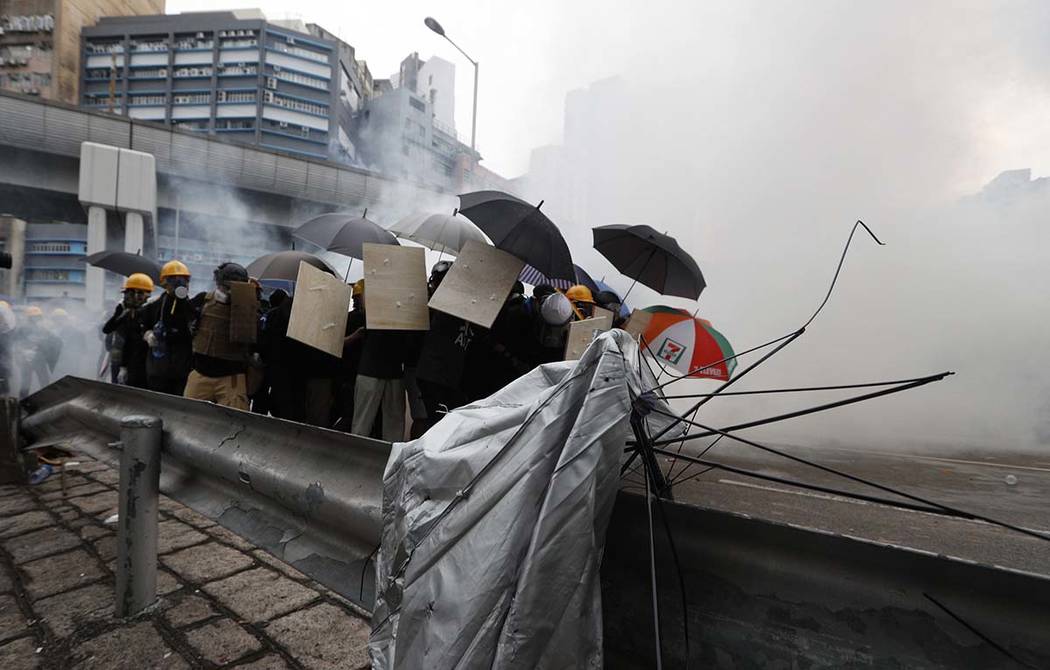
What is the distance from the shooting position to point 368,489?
5.01 feet

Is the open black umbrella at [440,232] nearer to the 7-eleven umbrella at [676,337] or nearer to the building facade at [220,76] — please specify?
the 7-eleven umbrella at [676,337]

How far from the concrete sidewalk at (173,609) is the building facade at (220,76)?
5802 centimetres

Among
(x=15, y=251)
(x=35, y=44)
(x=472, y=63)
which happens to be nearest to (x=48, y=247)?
(x=15, y=251)

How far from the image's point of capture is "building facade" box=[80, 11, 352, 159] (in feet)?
179

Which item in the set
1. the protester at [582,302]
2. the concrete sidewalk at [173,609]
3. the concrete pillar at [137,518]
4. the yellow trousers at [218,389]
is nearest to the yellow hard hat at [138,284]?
the yellow trousers at [218,389]

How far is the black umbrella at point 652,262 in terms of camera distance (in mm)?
4992

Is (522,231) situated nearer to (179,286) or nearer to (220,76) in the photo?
(179,286)

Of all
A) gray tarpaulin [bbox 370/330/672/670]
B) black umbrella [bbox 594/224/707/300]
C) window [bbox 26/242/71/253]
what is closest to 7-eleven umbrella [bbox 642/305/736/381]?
black umbrella [bbox 594/224/707/300]

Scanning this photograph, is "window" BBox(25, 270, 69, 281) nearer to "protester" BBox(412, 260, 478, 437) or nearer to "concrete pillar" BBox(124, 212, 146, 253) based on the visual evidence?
"concrete pillar" BBox(124, 212, 146, 253)

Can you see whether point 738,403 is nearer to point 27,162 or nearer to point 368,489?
point 368,489

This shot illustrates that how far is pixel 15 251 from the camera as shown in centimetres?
2394

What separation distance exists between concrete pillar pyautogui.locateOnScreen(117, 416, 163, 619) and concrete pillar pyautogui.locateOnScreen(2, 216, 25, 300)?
27.4m

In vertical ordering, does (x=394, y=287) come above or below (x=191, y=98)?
below

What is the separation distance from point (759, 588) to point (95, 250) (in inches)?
975
